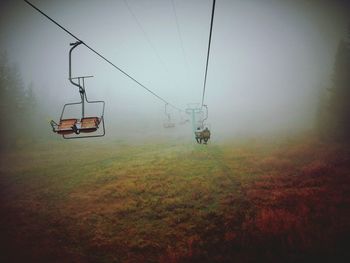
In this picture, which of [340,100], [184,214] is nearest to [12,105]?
[184,214]

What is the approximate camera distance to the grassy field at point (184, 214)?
9.12 m

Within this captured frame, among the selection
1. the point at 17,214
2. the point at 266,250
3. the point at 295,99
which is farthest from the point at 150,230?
the point at 295,99

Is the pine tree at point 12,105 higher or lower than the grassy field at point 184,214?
higher

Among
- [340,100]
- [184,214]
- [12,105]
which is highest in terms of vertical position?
[12,105]

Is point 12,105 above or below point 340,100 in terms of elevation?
above

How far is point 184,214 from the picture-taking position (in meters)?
12.6

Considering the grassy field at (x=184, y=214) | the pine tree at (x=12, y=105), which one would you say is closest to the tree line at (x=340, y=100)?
the grassy field at (x=184, y=214)

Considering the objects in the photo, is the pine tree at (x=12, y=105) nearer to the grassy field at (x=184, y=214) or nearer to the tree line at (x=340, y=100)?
the grassy field at (x=184, y=214)

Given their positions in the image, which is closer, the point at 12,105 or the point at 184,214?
the point at 184,214

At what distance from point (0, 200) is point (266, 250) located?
1893 cm

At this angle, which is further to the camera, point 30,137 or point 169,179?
point 30,137

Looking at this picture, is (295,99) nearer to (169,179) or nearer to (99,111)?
(99,111)

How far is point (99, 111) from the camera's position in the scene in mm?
104625

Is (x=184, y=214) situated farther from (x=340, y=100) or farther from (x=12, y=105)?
(x=12, y=105)
